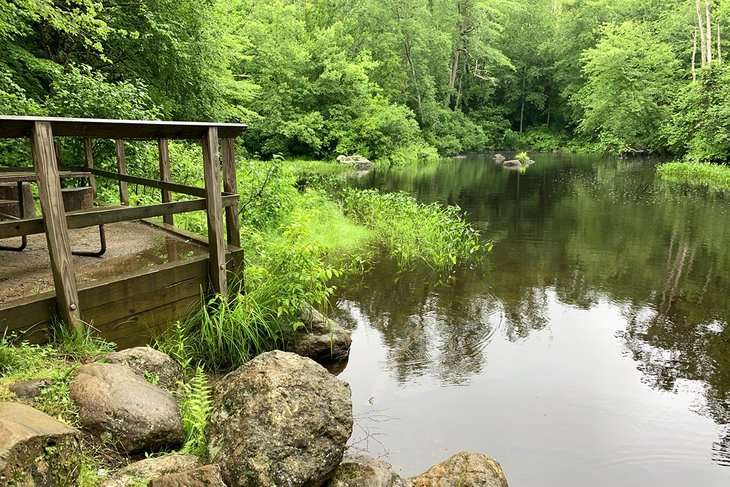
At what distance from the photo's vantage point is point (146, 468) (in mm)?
2926

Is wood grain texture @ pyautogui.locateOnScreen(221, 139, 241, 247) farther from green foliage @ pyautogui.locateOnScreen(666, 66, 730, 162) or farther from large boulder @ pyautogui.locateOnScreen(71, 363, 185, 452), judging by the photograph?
green foliage @ pyautogui.locateOnScreen(666, 66, 730, 162)

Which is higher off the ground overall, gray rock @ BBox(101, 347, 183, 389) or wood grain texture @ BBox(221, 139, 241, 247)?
wood grain texture @ BBox(221, 139, 241, 247)

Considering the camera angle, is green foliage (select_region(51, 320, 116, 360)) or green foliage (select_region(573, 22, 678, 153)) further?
green foliage (select_region(573, 22, 678, 153))

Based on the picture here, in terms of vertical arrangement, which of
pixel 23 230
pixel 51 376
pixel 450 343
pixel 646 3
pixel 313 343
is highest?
pixel 646 3

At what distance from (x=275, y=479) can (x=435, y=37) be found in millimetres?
41816

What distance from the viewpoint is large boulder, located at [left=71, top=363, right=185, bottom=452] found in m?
3.23

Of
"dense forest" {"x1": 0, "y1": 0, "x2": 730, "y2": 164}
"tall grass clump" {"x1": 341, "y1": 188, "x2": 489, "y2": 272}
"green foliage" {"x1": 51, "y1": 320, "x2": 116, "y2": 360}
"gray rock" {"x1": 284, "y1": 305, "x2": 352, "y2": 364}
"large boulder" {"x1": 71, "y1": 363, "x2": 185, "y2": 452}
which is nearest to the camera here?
"large boulder" {"x1": 71, "y1": 363, "x2": 185, "y2": 452}

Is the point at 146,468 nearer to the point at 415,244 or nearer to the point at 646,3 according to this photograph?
the point at 415,244

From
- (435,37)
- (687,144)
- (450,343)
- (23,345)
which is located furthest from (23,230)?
(435,37)

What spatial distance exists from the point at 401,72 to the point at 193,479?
3977cm

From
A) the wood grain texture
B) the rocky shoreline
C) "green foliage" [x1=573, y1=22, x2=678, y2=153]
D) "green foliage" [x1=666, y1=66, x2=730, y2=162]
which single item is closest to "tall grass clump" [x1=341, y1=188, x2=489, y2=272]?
the wood grain texture

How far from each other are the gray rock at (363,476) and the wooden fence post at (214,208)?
2532 millimetres

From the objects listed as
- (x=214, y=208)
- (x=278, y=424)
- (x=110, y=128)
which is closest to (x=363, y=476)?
(x=278, y=424)

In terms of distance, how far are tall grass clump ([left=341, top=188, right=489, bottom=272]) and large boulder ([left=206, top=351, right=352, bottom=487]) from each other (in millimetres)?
6373
